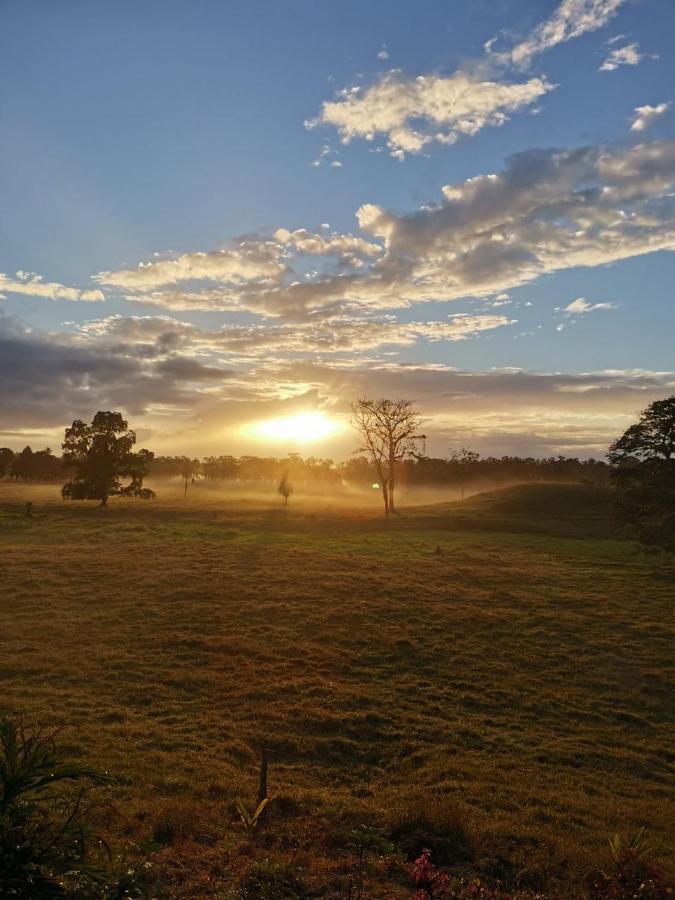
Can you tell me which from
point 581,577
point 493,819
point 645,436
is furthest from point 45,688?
point 645,436

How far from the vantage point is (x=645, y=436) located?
39.5m

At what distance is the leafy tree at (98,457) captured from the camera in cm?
7431

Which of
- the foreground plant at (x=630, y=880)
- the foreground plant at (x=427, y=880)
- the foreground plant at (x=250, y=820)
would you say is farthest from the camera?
the foreground plant at (x=250, y=820)

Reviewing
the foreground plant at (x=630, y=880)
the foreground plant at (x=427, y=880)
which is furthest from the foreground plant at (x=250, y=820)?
the foreground plant at (x=630, y=880)

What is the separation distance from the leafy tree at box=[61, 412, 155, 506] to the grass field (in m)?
32.3

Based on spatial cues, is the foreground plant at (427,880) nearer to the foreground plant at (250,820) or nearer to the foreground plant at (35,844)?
the foreground plant at (250,820)

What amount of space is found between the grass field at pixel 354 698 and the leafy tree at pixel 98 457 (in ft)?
106

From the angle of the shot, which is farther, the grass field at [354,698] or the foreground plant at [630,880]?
the grass field at [354,698]

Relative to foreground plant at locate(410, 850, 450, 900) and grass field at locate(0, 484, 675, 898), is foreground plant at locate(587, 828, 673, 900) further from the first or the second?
foreground plant at locate(410, 850, 450, 900)

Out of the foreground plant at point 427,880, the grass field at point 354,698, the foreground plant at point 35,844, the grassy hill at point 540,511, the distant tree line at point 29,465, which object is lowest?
the grass field at point 354,698

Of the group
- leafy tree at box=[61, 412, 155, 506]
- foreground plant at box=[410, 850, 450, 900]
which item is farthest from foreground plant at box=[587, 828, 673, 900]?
leafy tree at box=[61, 412, 155, 506]

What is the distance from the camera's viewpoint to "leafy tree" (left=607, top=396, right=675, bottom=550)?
38.8 metres

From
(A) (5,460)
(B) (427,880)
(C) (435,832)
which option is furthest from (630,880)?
(A) (5,460)

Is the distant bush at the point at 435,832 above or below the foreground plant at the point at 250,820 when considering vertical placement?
below
